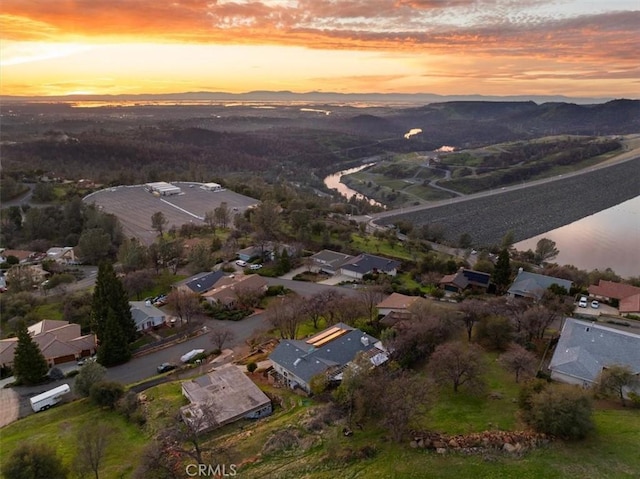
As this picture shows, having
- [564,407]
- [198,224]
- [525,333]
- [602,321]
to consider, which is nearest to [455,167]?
[198,224]

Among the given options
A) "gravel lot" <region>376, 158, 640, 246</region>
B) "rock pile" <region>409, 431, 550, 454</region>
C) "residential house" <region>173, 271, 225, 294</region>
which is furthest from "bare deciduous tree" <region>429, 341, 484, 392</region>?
"gravel lot" <region>376, 158, 640, 246</region>

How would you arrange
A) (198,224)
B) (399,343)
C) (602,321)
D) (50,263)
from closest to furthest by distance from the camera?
(399,343), (602,321), (50,263), (198,224)

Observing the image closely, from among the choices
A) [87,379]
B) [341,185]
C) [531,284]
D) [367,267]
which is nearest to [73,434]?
[87,379]

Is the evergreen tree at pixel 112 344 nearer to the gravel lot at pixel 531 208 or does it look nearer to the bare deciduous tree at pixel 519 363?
the bare deciduous tree at pixel 519 363

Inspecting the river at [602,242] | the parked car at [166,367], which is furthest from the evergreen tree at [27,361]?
the river at [602,242]

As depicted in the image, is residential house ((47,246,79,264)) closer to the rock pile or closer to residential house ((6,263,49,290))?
residential house ((6,263,49,290))

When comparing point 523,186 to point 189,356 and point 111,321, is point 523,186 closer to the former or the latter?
point 189,356

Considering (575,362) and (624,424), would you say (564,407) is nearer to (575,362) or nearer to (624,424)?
(624,424)
